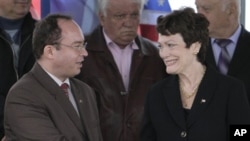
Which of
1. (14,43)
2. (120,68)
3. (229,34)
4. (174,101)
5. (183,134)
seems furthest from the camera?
(229,34)

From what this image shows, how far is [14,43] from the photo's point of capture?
4.33m

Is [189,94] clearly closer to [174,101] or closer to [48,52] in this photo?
[174,101]

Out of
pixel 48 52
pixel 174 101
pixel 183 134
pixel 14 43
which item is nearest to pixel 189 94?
pixel 174 101

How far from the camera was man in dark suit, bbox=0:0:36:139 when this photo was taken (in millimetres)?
4207

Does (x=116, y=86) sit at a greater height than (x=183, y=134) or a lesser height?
lesser

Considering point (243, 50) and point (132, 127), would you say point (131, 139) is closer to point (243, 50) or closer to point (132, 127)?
point (132, 127)

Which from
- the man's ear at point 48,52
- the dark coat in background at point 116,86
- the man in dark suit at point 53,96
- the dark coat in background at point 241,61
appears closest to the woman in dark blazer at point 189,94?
the man in dark suit at point 53,96

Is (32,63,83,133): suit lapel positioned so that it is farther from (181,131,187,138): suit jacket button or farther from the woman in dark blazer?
(181,131,187,138): suit jacket button

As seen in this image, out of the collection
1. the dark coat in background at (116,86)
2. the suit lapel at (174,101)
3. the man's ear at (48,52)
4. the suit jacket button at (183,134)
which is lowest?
the dark coat in background at (116,86)

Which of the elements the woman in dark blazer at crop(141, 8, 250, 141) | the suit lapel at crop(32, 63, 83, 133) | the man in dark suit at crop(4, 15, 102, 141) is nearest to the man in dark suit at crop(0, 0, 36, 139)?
the man in dark suit at crop(4, 15, 102, 141)

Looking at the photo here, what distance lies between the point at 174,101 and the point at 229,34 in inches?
47.9

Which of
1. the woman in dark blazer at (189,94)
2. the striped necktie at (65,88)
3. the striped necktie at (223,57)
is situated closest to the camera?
the woman in dark blazer at (189,94)

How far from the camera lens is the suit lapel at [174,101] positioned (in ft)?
11.3

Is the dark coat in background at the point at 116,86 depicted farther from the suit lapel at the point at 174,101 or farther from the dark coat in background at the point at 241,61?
the suit lapel at the point at 174,101
